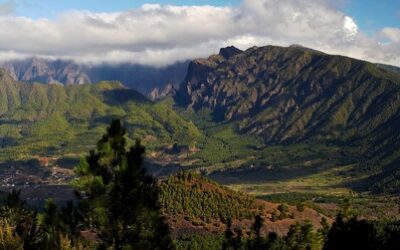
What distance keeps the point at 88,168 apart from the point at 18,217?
31.4 metres

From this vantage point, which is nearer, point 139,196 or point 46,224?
point 139,196

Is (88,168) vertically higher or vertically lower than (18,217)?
higher

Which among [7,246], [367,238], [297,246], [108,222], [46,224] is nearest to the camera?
[108,222]

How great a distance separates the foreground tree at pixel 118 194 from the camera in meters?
63.9

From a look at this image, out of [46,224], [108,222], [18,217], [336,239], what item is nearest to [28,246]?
[18,217]

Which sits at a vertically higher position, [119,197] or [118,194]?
[118,194]

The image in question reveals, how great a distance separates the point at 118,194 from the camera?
64312mm

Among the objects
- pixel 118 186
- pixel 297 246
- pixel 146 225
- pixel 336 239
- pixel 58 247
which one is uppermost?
pixel 118 186

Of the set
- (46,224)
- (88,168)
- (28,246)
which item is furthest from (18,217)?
(88,168)

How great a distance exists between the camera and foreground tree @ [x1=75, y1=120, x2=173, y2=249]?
210 ft

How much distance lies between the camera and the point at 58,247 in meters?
74.2

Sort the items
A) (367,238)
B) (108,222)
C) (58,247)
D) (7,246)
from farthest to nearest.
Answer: (367,238) < (7,246) < (58,247) < (108,222)

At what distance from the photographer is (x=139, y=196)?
6456 centimetres

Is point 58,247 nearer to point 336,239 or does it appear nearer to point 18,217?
point 18,217
